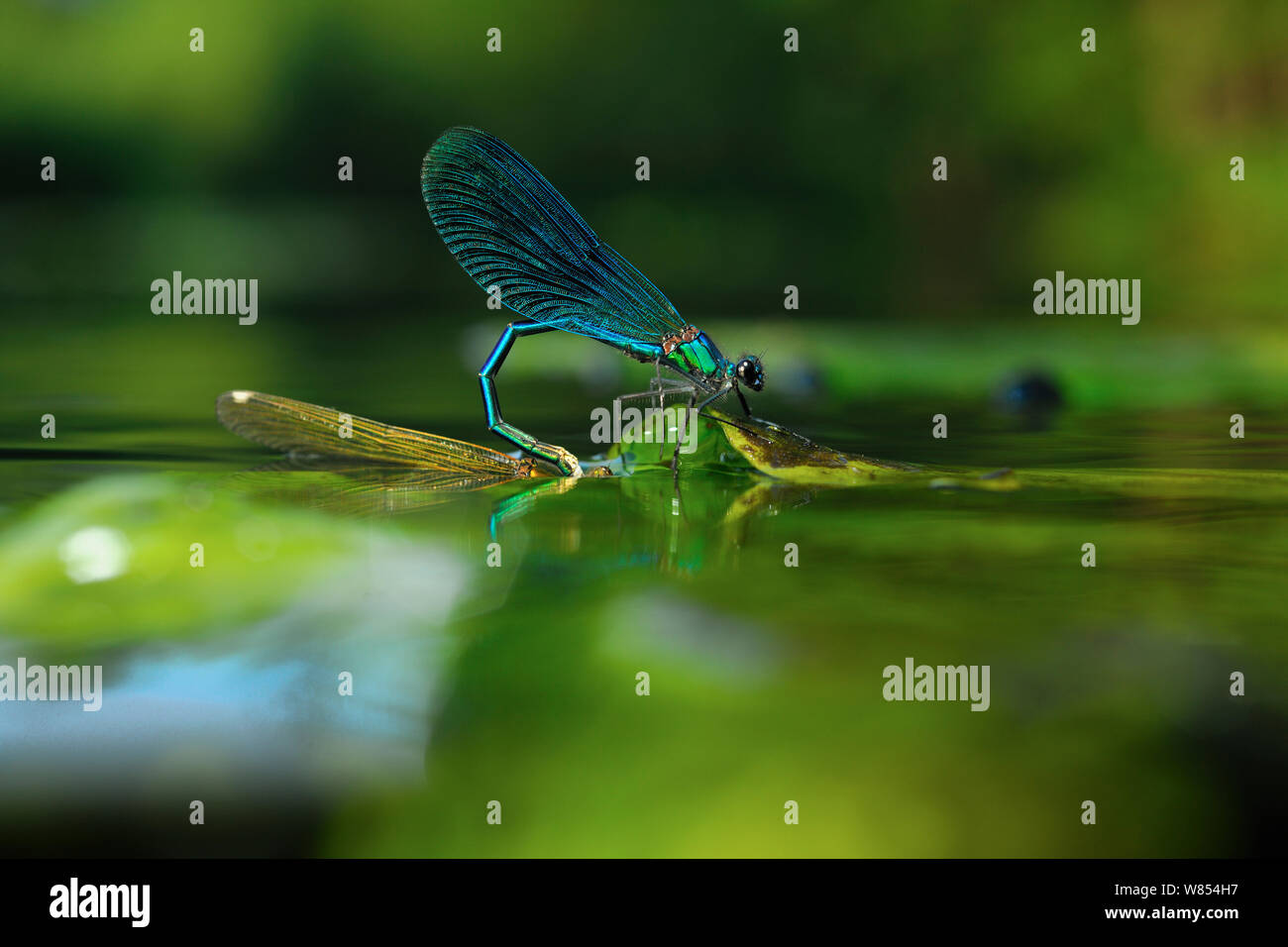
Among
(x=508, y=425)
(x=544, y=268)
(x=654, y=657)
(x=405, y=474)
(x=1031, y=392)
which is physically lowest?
(x=654, y=657)

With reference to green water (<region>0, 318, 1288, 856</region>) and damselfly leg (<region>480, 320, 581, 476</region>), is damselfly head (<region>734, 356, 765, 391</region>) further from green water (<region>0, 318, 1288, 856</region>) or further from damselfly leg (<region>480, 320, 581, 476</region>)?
damselfly leg (<region>480, 320, 581, 476</region>)

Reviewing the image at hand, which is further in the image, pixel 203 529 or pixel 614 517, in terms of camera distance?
pixel 614 517

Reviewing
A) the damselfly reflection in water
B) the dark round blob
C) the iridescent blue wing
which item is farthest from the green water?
the dark round blob

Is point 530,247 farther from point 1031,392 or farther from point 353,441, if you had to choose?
point 1031,392

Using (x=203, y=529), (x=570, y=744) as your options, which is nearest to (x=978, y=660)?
(x=570, y=744)

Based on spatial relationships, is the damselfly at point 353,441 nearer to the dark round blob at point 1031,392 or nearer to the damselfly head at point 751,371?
the damselfly head at point 751,371

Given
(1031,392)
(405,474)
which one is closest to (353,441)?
(405,474)
